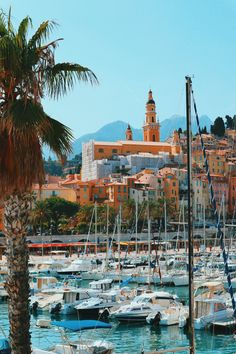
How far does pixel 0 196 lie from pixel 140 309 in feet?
76.2

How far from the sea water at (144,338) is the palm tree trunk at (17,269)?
48.0 ft

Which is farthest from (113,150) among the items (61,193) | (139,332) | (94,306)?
(139,332)

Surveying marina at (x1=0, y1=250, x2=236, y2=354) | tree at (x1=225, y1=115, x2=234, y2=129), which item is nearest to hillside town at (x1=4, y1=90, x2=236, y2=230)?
tree at (x1=225, y1=115, x2=234, y2=129)

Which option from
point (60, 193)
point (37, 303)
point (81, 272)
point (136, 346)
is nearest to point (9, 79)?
point (136, 346)

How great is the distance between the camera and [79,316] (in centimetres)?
3322

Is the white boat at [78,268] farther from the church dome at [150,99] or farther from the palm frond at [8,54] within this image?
the church dome at [150,99]

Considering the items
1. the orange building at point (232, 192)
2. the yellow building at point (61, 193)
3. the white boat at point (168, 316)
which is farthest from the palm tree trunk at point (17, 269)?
the orange building at point (232, 192)

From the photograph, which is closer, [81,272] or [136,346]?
[136,346]

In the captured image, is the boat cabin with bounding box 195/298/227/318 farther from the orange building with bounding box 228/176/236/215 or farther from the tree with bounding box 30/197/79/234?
the orange building with bounding box 228/176/236/215

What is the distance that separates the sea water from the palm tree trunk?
14630 mm

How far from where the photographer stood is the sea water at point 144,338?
2528 cm

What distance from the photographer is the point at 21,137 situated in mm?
9531

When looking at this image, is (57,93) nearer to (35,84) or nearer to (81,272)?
(35,84)

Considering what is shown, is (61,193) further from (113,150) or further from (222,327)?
(222,327)
